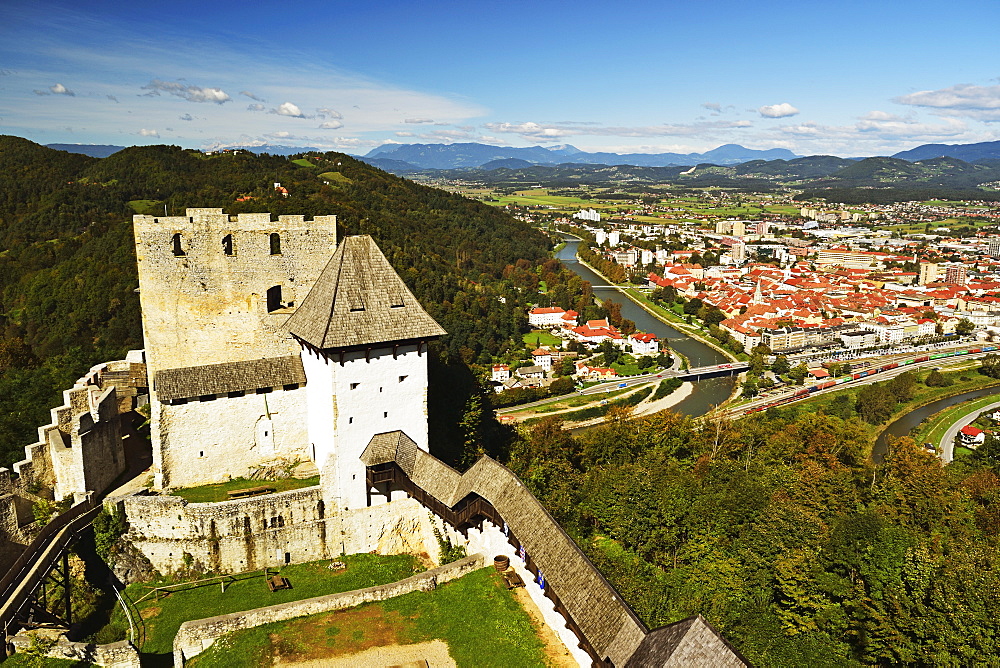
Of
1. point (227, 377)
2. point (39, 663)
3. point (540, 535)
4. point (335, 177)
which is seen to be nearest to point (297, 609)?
point (39, 663)

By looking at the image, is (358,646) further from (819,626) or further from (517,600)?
(819,626)

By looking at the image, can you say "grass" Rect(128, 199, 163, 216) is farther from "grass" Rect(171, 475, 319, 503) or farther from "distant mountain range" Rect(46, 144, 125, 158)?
"distant mountain range" Rect(46, 144, 125, 158)

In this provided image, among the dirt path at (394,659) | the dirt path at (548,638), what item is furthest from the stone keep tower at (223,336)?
the dirt path at (548,638)

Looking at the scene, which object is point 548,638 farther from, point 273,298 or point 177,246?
point 177,246

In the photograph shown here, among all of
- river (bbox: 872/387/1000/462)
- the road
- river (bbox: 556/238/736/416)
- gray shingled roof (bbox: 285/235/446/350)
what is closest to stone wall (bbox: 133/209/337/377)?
gray shingled roof (bbox: 285/235/446/350)

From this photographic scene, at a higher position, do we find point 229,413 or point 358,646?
point 229,413

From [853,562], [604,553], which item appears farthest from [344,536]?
[853,562]
